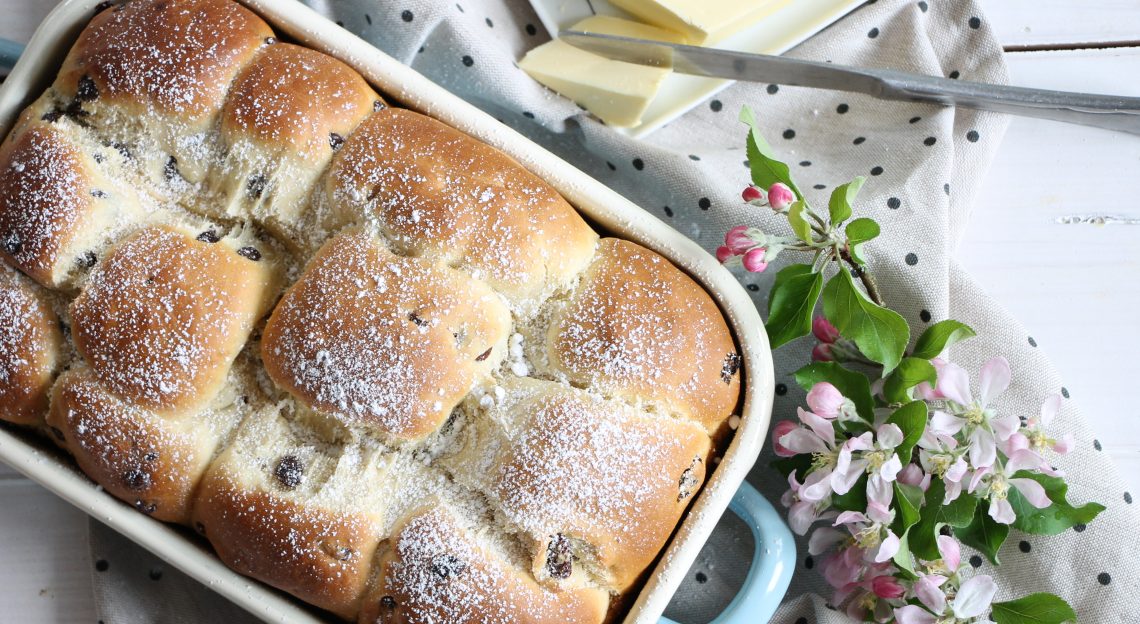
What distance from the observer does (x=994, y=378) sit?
106 cm

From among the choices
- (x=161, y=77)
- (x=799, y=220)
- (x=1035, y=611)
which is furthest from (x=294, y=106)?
(x=1035, y=611)

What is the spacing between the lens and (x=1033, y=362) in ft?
4.21

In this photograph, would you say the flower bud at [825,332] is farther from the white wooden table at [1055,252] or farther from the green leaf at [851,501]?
the white wooden table at [1055,252]

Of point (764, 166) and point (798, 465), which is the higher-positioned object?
point (764, 166)

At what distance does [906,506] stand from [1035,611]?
0.79 ft

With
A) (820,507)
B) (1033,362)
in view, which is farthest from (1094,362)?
(820,507)

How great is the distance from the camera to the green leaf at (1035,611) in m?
1.08

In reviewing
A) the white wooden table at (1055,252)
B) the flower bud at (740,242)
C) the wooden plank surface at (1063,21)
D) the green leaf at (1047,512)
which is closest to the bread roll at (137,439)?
the white wooden table at (1055,252)

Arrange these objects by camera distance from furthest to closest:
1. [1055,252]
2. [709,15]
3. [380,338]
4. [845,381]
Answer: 1. [1055,252]
2. [709,15]
3. [845,381]
4. [380,338]

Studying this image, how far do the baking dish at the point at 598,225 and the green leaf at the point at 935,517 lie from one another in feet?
0.51

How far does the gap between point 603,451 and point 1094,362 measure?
852mm

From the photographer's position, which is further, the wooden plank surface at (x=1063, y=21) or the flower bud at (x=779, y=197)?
the wooden plank surface at (x=1063, y=21)

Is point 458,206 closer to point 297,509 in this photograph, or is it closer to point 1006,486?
Result: point 297,509

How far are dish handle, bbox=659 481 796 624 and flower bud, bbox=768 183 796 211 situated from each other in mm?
388
